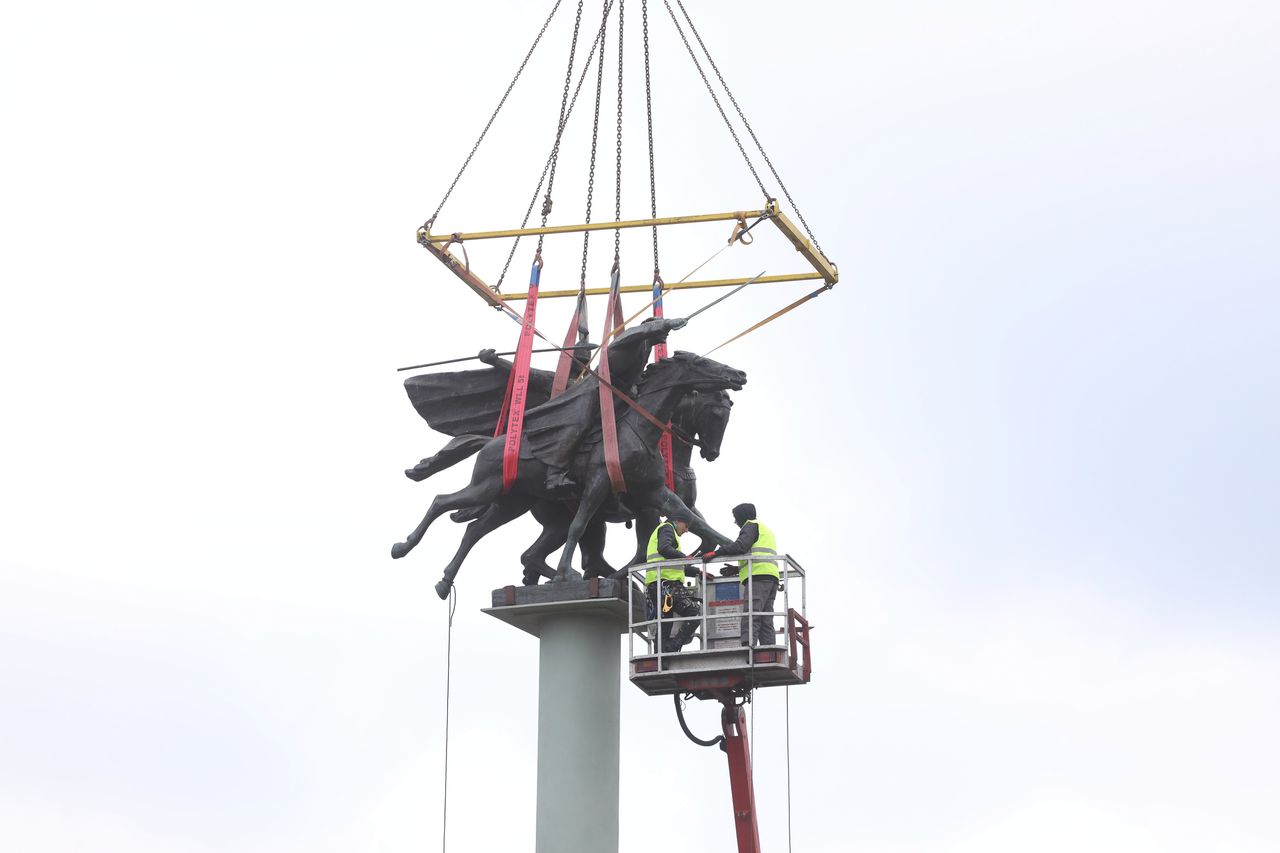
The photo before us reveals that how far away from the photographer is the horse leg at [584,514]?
1185 inches

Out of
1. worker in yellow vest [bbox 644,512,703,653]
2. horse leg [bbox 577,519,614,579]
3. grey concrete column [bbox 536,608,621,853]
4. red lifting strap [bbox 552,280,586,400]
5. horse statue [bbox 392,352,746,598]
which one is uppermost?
red lifting strap [bbox 552,280,586,400]

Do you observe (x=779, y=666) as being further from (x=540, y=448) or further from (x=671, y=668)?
(x=540, y=448)

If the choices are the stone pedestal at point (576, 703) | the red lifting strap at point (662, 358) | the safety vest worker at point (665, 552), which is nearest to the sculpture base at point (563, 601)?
the stone pedestal at point (576, 703)

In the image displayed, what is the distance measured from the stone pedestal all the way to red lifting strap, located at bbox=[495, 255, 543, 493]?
1.66 metres

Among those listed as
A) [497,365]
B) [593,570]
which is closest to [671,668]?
[593,570]

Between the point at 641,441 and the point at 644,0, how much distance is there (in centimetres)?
675

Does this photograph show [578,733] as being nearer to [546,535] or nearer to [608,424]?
[546,535]

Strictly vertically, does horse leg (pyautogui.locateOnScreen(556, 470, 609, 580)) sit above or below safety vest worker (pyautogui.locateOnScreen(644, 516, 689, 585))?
above

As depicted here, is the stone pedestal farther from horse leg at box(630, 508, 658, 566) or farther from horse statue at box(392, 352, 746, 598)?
horse leg at box(630, 508, 658, 566)

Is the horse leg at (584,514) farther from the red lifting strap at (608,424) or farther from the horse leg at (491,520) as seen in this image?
the horse leg at (491,520)

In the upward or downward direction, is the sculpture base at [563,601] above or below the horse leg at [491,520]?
below

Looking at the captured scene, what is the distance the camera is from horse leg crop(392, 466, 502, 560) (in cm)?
3066

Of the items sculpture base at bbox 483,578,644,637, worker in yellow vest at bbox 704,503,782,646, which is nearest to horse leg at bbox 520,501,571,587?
sculpture base at bbox 483,578,644,637

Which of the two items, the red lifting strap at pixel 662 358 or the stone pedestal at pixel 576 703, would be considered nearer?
the stone pedestal at pixel 576 703
